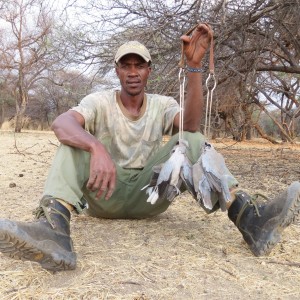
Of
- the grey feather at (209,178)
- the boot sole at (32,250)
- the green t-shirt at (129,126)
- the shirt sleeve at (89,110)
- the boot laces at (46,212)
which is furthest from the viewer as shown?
the green t-shirt at (129,126)

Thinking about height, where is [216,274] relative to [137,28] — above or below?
below

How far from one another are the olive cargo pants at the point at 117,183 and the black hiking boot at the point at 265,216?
0.40 ft

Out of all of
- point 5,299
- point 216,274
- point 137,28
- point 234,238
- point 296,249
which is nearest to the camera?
point 5,299

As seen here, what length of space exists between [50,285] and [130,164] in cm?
98

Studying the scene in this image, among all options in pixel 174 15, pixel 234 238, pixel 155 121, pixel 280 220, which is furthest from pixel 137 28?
pixel 280 220

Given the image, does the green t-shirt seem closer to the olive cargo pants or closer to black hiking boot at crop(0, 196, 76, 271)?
the olive cargo pants

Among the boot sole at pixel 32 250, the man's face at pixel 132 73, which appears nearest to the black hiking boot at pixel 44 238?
the boot sole at pixel 32 250

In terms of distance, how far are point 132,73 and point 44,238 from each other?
45.5 inches

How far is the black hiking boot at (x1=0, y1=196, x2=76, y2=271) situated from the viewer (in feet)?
5.46

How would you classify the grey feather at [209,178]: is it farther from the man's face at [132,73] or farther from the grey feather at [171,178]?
the man's face at [132,73]

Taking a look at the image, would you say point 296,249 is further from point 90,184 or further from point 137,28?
point 137,28

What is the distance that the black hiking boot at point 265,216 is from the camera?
1.96 metres

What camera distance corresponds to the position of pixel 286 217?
196cm

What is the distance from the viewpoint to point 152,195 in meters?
2.15
